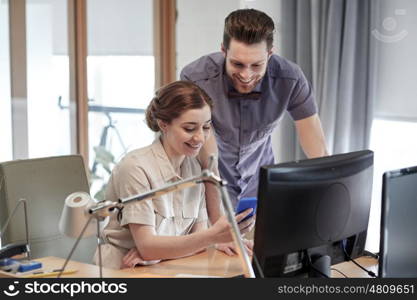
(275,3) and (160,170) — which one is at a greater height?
(275,3)

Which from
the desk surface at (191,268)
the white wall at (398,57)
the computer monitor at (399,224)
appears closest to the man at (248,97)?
the desk surface at (191,268)

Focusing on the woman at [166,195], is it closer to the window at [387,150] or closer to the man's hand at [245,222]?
the man's hand at [245,222]

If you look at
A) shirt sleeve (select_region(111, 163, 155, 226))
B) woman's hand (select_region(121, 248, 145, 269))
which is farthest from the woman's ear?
woman's hand (select_region(121, 248, 145, 269))

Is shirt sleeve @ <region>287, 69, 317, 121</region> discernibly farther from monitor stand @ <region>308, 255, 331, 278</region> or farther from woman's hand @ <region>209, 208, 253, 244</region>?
monitor stand @ <region>308, 255, 331, 278</region>

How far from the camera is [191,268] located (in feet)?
7.13

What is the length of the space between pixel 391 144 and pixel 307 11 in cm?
90

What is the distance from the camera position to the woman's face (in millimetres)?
2352

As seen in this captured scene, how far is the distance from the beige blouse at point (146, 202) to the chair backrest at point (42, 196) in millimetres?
201

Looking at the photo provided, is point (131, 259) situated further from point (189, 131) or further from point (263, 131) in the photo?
point (263, 131)

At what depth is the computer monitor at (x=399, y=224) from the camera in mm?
1678

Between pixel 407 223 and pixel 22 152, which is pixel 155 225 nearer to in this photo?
pixel 407 223

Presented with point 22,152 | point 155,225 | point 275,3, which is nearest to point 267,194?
point 155,225

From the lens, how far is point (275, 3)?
4.45 m

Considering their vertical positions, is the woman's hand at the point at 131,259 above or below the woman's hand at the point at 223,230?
below
